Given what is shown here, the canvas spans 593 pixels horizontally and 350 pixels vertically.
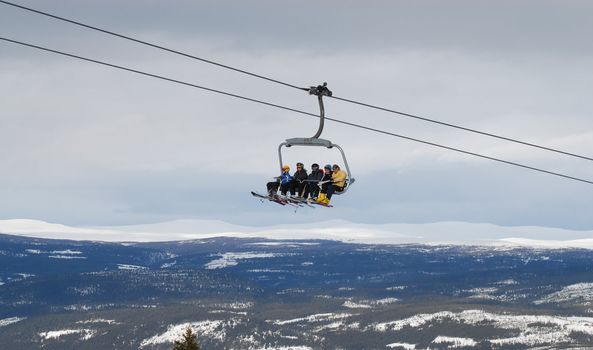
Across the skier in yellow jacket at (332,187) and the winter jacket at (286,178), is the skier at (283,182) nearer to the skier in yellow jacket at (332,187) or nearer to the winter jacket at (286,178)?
the winter jacket at (286,178)

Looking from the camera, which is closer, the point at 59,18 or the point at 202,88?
the point at 59,18

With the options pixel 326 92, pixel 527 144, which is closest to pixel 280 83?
pixel 326 92

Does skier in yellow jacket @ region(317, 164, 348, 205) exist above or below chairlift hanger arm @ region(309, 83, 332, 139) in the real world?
below

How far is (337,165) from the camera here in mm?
63406

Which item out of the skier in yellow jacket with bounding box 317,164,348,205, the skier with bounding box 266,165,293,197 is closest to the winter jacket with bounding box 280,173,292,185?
the skier with bounding box 266,165,293,197

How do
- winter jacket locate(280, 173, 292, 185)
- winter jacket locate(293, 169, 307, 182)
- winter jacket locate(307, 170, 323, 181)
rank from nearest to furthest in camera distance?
winter jacket locate(307, 170, 323, 181), winter jacket locate(280, 173, 292, 185), winter jacket locate(293, 169, 307, 182)

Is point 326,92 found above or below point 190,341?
above

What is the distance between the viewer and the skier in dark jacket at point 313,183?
206ft

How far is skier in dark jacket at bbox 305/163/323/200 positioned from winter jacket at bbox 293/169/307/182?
29cm

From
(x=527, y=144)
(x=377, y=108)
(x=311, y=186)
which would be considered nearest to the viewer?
(x=377, y=108)

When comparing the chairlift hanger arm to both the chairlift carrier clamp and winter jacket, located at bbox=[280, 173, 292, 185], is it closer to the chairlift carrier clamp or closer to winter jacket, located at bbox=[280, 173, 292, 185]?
the chairlift carrier clamp

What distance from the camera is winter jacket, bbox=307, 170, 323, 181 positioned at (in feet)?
207

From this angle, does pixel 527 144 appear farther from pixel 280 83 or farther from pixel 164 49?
pixel 164 49

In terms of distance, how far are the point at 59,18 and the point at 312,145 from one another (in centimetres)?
1563
